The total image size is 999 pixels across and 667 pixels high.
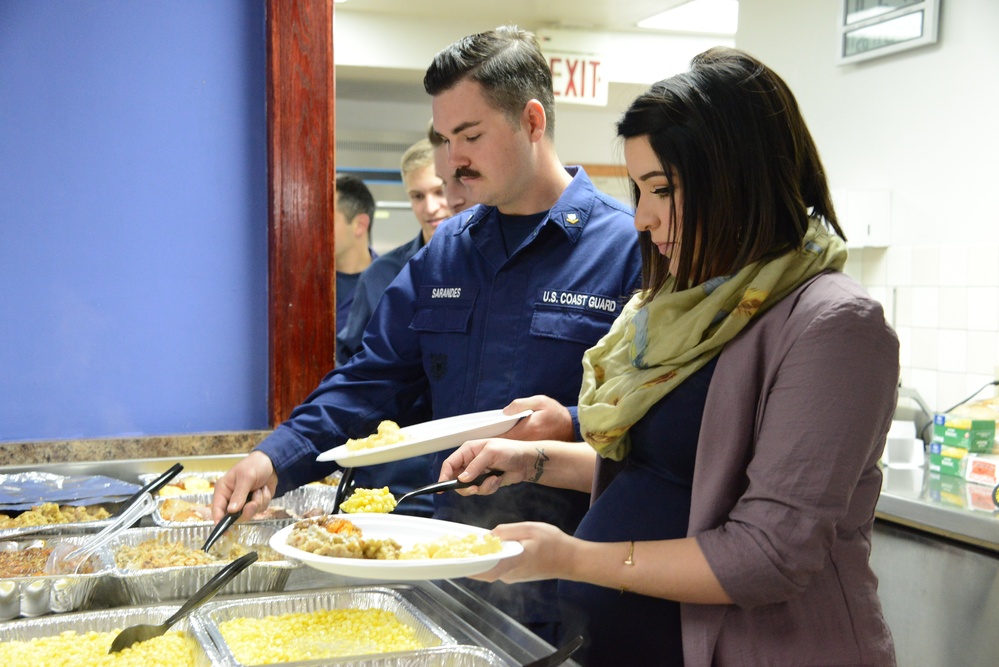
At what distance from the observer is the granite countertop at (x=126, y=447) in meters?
2.41

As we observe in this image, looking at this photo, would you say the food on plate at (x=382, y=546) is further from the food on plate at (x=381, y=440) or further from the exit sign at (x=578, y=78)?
the exit sign at (x=578, y=78)

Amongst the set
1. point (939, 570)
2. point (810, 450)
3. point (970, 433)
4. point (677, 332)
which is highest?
point (677, 332)

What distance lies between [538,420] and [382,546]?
1.66 feet

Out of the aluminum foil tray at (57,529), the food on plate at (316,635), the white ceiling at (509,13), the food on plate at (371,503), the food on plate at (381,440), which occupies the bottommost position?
the food on plate at (316,635)

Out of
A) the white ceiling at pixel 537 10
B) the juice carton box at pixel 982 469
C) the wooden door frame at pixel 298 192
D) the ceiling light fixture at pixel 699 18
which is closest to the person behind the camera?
the wooden door frame at pixel 298 192

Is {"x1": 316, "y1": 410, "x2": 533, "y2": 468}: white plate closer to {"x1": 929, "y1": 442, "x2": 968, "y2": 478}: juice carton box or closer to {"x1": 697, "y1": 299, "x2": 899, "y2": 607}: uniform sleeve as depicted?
{"x1": 697, "y1": 299, "x2": 899, "y2": 607}: uniform sleeve

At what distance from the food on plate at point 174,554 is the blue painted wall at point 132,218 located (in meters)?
0.72

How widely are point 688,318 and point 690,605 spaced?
0.38 meters

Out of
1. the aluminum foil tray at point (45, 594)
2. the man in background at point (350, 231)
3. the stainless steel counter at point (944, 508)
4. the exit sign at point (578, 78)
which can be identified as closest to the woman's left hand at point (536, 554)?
the aluminum foil tray at point (45, 594)

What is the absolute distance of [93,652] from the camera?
4.78ft

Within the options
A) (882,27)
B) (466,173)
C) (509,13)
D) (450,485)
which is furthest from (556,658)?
(509,13)

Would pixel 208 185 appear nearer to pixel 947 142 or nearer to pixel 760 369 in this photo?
pixel 760 369

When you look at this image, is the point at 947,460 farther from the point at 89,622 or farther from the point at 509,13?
the point at 509,13

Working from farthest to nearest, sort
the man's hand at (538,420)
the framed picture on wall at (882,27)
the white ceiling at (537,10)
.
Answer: the white ceiling at (537,10) < the framed picture on wall at (882,27) < the man's hand at (538,420)
